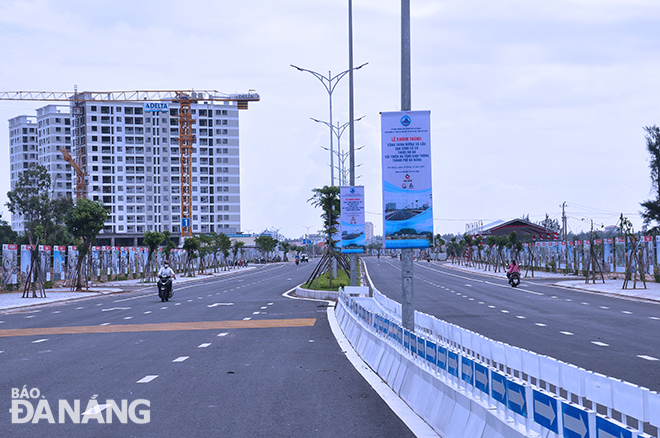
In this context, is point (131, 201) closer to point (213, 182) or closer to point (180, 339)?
point (213, 182)

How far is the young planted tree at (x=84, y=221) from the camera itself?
42594 mm

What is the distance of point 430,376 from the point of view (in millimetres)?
7664

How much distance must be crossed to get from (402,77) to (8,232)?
9732cm

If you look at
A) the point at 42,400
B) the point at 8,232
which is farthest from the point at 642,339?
the point at 8,232

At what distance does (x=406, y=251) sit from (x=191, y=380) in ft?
14.2

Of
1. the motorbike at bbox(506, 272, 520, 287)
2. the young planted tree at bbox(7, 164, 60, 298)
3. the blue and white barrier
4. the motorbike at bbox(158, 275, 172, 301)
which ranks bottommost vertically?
the motorbike at bbox(506, 272, 520, 287)

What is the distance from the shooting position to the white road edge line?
7.14 metres

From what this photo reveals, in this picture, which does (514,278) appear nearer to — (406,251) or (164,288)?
(164,288)

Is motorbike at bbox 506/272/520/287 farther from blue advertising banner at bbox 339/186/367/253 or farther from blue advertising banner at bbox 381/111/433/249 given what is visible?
blue advertising banner at bbox 381/111/433/249

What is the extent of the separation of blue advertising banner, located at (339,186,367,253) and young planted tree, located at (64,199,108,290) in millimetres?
21548

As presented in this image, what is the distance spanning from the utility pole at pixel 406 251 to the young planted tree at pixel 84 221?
35.1 meters

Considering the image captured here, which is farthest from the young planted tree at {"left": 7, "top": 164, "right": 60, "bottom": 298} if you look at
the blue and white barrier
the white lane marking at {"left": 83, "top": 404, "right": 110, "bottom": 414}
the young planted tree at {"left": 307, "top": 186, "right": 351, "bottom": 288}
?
the blue and white barrier

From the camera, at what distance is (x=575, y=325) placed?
18.2m

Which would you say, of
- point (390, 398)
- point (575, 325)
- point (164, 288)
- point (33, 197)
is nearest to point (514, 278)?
point (164, 288)
